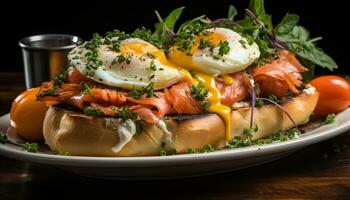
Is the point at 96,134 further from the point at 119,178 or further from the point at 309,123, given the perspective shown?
the point at 309,123

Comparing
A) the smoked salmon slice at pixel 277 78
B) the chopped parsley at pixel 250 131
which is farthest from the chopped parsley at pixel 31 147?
the smoked salmon slice at pixel 277 78

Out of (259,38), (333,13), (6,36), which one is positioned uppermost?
(259,38)

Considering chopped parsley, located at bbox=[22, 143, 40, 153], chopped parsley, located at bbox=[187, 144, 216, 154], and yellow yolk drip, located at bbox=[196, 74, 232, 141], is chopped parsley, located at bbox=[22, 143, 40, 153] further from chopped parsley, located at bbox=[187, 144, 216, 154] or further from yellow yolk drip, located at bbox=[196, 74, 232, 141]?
yellow yolk drip, located at bbox=[196, 74, 232, 141]

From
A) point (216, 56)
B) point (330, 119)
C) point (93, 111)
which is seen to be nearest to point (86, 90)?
point (93, 111)

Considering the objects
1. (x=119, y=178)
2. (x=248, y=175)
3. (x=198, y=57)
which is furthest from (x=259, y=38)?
(x=119, y=178)

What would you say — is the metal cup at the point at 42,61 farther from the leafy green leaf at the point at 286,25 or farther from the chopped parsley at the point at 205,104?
the chopped parsley at the point at 205,104

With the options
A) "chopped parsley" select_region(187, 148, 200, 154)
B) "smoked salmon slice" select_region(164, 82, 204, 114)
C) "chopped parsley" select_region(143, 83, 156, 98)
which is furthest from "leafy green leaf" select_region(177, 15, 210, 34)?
"chopped parsley" select_region(187, 148, 200, 154)
